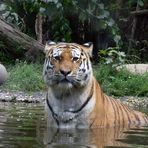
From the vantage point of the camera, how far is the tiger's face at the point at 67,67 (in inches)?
217

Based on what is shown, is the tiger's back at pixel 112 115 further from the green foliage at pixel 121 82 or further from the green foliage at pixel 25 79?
the green foliage at pixel 25 79

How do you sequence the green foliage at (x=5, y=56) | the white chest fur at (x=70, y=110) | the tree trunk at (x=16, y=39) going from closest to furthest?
the white chest fur at (x=70, y=110)
the tree trunk at (x=16, y=39)
the green foliage at (x=5, y=56)

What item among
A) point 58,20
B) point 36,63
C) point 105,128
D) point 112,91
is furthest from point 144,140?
point 58,20

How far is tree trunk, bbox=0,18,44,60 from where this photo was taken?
1446 cm

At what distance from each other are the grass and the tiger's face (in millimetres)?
5531

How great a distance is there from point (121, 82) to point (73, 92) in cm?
606

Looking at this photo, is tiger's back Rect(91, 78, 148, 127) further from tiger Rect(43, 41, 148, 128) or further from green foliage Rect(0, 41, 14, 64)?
green foliage Rect(0, 41, 14, 64)

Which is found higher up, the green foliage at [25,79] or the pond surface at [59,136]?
the green foliage at [25,79]

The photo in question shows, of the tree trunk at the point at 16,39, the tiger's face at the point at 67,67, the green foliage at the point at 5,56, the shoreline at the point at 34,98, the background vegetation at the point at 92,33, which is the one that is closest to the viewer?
the tiger's face at the point at 67,67

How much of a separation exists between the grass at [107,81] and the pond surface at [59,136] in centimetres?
471

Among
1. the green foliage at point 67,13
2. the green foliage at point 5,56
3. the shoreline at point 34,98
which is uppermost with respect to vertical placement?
the green foliage at point 67,13

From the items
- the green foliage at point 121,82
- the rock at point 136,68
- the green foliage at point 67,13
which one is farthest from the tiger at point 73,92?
the green foliage at point 67,13

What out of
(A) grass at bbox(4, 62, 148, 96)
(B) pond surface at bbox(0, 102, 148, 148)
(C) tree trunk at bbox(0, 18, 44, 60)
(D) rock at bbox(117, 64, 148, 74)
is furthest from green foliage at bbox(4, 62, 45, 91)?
(B) pond surface at bbox(0, 102, 148, 148)

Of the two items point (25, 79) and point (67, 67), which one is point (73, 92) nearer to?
point (67, 67)
